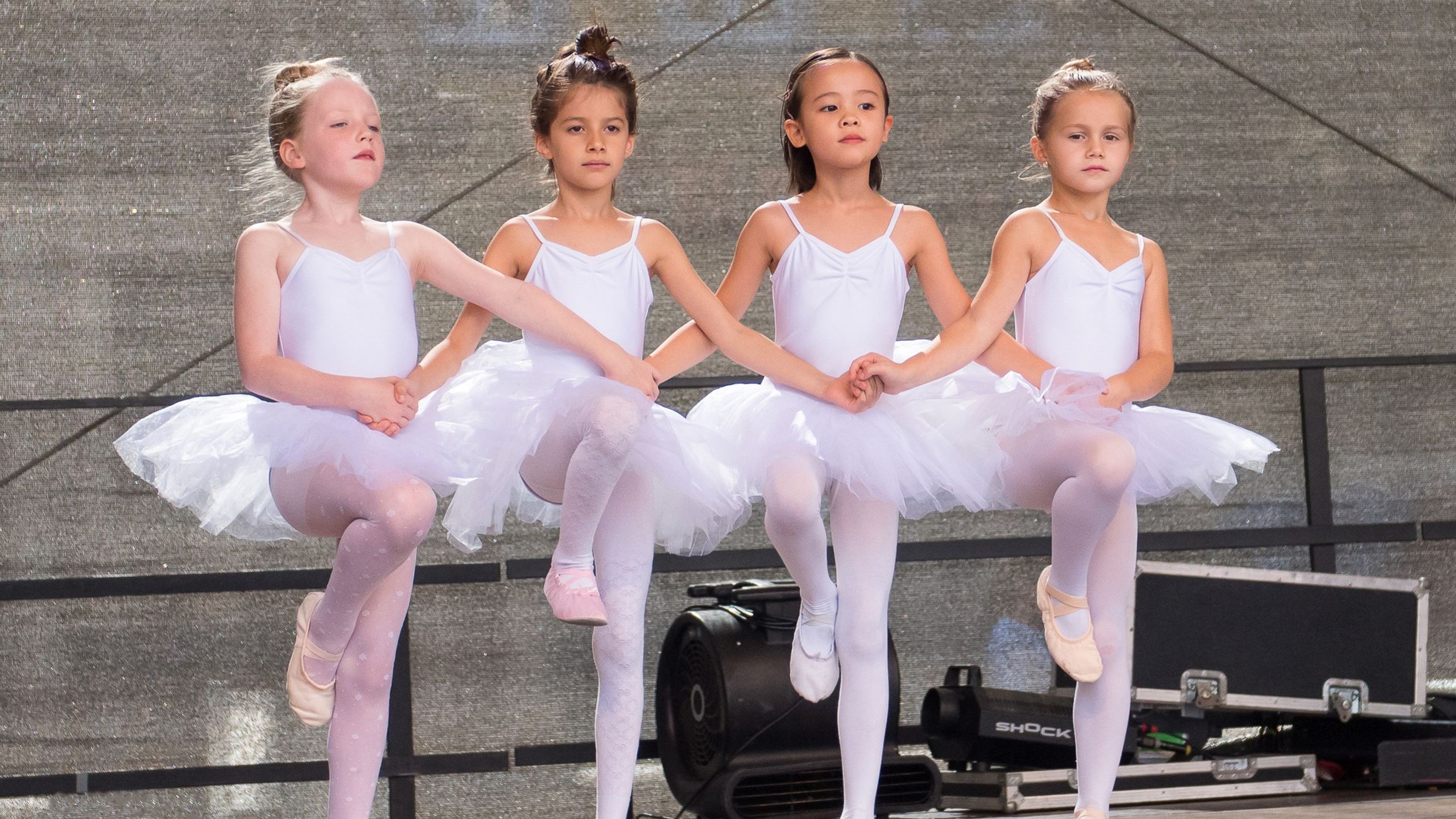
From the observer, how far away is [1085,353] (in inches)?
108

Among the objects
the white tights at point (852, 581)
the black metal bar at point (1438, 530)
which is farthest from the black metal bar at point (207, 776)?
the black metal bar at point (1438, 530)

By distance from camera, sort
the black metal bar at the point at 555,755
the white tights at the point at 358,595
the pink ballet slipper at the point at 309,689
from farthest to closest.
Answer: the black metal bar at the point at 555,755, the pink ballet slipper at the point at 309,689, the white tights at the point at 358,595

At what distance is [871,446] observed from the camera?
8.29 feet

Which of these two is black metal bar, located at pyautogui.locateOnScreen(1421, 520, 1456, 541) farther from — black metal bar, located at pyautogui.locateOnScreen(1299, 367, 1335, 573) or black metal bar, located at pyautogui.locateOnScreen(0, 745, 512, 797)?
black metal bar, located at pyautogui.locateOnScreen(0, 745, 512, 797)

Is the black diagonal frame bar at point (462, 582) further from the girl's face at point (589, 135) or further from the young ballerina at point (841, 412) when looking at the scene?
the girl's face at point (589, 135)

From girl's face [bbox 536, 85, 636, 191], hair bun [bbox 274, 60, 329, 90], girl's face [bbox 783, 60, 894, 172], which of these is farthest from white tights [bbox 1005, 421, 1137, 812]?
hair bun [bbox 274, 60, 329, 90]

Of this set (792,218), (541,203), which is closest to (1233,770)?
(792,218)

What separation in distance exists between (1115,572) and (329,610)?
1441 millimetres

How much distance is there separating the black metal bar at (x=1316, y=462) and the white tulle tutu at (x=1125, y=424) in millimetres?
1795

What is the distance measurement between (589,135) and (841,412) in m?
0.70

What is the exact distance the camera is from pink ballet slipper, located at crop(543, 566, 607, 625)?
7.63 feet

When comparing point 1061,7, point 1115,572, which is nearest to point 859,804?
point 1115,572

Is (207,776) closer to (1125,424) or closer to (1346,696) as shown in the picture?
(1125,424)

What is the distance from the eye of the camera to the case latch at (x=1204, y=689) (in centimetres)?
364
